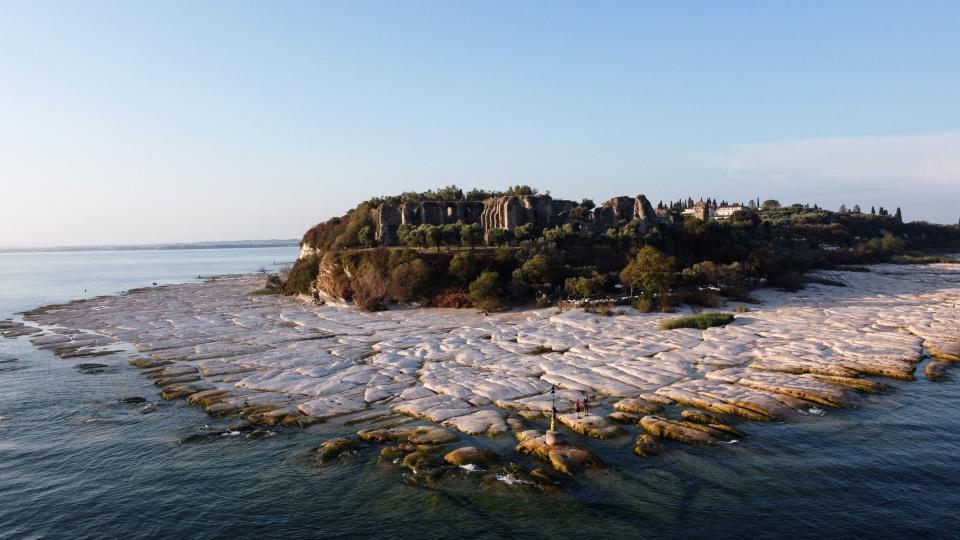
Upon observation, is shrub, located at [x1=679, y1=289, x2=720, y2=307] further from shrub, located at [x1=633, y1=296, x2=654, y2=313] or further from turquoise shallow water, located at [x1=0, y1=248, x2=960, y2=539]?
turquoise shallow water, located at [x1=0, y1=248, x2=960, y2=539]

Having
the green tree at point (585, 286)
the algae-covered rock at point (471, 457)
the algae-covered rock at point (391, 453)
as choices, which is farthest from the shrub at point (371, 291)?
the algae-covered rock at point (471, 457)

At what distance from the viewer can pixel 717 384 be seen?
30406mm

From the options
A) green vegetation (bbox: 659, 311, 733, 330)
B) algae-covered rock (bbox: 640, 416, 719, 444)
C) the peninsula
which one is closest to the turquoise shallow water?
algae-covered rock (bbox: 640, 416, 719, 444)

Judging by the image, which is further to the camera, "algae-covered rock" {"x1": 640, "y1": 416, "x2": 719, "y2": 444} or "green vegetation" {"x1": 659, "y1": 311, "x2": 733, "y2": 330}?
"green vegetation" {"x1": 659, "y1": 311, "x2": 733, "y2": 330}

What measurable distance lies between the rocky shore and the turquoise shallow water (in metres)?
1.36

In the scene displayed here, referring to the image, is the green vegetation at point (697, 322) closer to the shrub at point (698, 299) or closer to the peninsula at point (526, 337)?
the peninsula at point (526, 337)

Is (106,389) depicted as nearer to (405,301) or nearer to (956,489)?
(405,301)

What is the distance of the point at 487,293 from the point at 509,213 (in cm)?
2654

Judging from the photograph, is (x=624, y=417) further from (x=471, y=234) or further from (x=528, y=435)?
(x=471, y=234)

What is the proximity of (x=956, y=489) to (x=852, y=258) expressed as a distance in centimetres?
9968

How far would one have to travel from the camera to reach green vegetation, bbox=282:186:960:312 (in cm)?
5922

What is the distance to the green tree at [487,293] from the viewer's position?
192ft

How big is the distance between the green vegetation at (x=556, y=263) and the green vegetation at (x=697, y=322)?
6.21 metres

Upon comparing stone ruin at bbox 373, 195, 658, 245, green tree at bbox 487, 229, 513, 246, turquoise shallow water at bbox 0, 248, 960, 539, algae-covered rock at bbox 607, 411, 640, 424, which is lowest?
turquoise shallow water at bbox 0, 248, 960, 539
